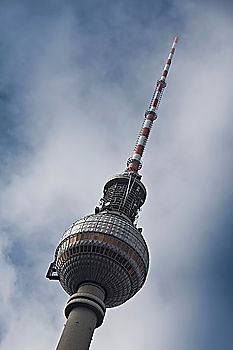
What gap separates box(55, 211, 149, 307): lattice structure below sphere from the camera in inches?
2406

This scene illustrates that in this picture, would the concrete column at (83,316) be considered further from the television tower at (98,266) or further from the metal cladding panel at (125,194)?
the metal cladding panel at (125,194)

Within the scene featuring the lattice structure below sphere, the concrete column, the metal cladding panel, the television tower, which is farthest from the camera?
the metal cladding panel

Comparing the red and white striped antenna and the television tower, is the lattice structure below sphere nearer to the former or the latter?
the television tower

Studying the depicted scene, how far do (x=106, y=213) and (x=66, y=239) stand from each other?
29.1 feet

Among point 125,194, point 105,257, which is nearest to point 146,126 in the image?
point 125,194

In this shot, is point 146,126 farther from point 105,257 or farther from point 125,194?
point 105,257

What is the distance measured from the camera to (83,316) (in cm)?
5653

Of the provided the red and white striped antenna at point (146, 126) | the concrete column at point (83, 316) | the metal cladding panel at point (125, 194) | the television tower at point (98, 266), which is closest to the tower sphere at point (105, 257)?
the television tower at point (98, 266)

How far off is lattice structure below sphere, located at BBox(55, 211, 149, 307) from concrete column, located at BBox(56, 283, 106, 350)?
1984mm

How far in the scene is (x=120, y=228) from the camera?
6538 centimetres

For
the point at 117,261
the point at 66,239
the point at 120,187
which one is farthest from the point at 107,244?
the point at 120,187

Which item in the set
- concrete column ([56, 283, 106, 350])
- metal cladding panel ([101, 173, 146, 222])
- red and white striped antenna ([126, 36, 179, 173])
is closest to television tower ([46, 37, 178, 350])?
concrete column ([56, 283, 106, 350])

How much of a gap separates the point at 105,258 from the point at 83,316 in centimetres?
849

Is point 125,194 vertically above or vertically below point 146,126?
below
